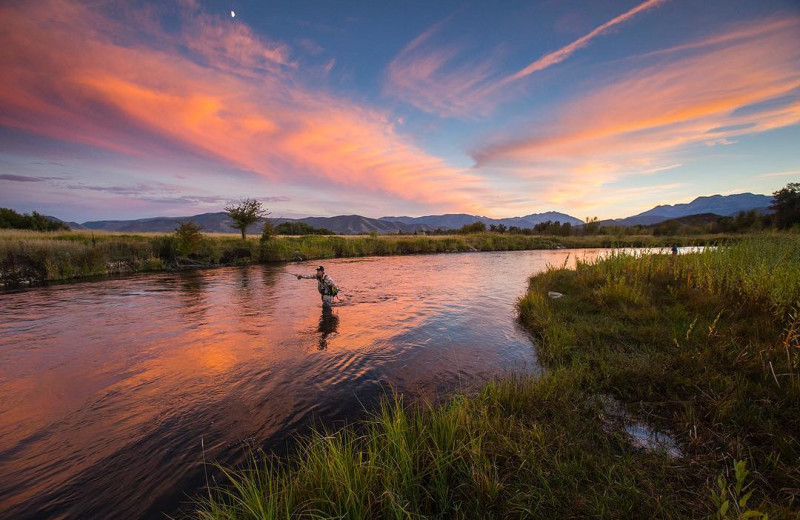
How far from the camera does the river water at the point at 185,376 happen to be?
193 inches

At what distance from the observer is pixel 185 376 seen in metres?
8.20

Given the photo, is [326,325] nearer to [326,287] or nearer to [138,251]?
[326,287]

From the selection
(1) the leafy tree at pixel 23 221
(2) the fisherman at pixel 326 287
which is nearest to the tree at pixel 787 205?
(2) the fisherman at pixel 326 287

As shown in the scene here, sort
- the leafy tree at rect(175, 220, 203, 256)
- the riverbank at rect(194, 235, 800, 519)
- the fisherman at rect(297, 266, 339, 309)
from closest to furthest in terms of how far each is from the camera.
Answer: the riverbank at rect(194, 235, 800, 519)
the fisherman at rect(297, 266, 339, 309)
the leafy tree at rect(175, 220, 203, 256)

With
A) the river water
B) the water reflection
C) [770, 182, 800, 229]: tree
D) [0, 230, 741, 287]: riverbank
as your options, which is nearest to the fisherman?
the water reflection

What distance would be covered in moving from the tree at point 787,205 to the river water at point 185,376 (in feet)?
183

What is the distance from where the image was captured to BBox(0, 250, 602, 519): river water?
489cm

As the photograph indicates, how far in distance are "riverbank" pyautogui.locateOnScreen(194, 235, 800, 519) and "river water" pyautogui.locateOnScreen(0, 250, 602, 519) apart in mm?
1189

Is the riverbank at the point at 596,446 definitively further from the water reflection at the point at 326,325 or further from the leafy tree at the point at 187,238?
the leafy tree at the point at 187,238

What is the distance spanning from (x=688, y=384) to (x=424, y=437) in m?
5.07

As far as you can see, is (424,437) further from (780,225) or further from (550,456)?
(780,225)

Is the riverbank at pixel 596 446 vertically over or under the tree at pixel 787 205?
under

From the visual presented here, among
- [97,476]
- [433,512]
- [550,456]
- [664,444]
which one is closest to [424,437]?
[433,512]

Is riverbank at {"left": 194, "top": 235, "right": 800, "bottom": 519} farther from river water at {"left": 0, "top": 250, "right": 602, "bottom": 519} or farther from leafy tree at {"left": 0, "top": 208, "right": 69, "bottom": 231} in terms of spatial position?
leafy tree at {"left": 0, "top": 208, "right": 69, "bottom": 231}
